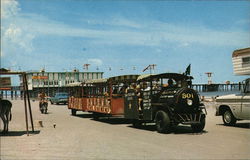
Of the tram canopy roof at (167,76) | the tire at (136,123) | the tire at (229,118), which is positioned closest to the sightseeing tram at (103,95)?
the tire at (136,123)

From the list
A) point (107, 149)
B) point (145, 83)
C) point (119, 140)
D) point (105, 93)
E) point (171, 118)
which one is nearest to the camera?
point (107, 149)

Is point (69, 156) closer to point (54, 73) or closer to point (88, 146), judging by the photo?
point (88, 146)

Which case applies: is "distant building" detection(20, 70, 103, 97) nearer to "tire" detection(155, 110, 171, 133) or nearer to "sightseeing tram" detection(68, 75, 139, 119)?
"sightseeing tram" detection(68, 75, 139, 119)

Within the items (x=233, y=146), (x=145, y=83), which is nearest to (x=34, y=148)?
(x=233, y=146)

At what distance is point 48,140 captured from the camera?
11.8 metres

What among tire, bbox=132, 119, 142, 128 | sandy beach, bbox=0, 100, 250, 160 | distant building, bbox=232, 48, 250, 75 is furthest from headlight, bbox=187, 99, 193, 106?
distant building, bbox=232, 48, 250, 75

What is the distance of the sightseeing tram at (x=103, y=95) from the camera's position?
18.7m

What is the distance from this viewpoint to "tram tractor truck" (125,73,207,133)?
45.5 feet

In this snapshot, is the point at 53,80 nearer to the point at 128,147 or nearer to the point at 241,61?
the point at 241,61

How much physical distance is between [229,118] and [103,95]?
6.99 m

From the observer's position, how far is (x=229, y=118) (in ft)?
54.7

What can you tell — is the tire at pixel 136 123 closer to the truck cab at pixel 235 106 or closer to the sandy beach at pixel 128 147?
the sandy beach at pixel 128 147

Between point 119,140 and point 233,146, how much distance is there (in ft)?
11.3

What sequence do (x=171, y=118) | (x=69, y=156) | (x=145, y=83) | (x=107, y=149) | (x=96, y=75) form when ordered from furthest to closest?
(x=96, y=75) → (x=145, y=83) → (x=171, y=118) → (x=107, y=149) → (x=69, y=156)
